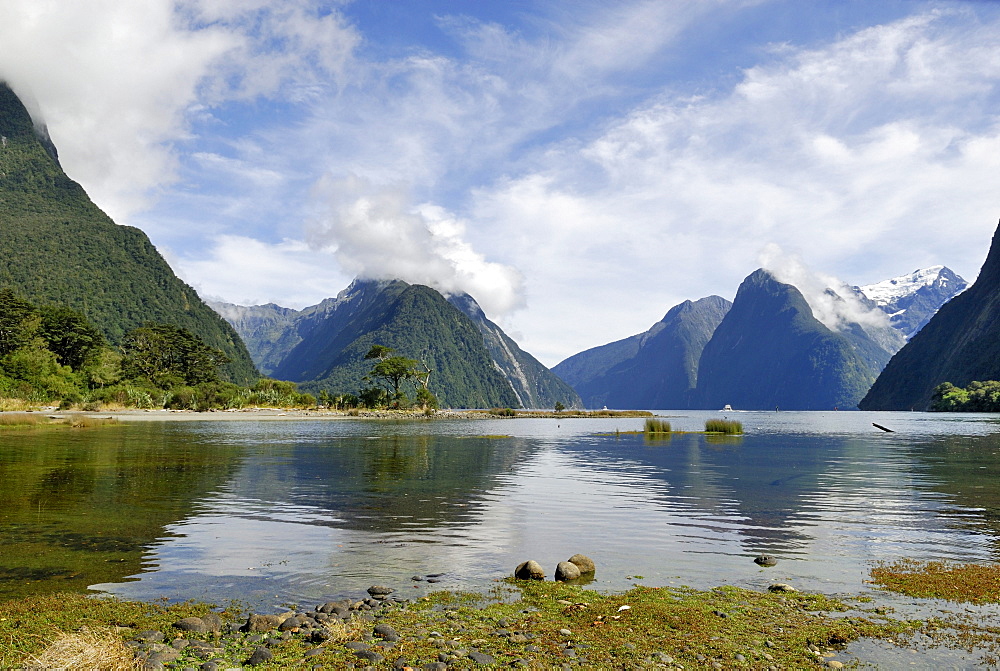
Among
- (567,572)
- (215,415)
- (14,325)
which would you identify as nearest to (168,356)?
(14,325)

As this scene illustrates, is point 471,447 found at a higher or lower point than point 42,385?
lower

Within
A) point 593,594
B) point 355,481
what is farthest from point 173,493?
point 593,594

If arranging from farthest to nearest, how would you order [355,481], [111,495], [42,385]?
[42,385], [355,481], [111,495]

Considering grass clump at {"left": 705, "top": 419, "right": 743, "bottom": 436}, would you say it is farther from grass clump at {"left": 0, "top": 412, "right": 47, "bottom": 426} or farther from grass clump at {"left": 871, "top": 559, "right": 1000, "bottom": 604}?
grass clump at {"left": 0, "top": 412, "right": 47, "bottom": 426}

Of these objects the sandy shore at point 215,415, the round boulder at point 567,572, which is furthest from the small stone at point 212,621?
the sandy shore at point 215,415

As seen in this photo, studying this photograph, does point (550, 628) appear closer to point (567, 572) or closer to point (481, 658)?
point (481, 658)

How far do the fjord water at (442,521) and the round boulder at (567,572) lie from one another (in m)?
0.99

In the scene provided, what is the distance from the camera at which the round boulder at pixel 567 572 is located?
15.3m

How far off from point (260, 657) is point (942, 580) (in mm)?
15626

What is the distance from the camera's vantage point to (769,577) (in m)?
15.6

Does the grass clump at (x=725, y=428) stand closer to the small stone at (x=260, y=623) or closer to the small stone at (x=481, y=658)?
the small stone at (x=481, y=658)

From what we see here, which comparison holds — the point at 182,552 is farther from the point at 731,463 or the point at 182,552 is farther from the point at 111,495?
the point at 731,463

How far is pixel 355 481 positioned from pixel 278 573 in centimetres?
2048

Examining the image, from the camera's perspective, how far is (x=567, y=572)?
15.4 m
